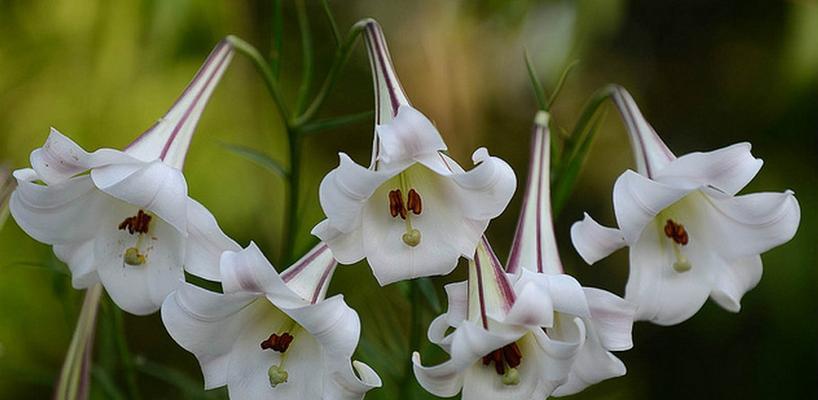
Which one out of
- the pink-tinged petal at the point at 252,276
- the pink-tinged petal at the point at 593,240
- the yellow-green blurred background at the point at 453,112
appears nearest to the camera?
the pink-tinged petal at the point at 252,276

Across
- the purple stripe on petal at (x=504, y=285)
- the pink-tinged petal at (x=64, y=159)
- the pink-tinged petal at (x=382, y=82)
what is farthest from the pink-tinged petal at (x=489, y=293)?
the pink-tinged petal at (x=64, y=159)

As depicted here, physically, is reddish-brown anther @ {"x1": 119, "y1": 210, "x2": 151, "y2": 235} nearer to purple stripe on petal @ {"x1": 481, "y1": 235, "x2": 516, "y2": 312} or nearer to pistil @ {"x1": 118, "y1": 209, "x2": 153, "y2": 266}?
pistil @ {"x1": 118, "y1": 209, "x2": 153, "y2": 266}

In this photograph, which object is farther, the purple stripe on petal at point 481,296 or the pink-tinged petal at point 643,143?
the pink-tinged petal at point 643,143

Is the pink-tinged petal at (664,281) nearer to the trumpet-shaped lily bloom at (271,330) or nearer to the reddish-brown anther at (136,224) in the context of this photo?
the trumpet-shaped lily bloom at (271,330)

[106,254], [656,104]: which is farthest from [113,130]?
[656,104]

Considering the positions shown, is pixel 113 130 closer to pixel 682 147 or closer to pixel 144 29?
pixel 144 29

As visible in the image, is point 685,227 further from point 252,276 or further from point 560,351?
point 252,276

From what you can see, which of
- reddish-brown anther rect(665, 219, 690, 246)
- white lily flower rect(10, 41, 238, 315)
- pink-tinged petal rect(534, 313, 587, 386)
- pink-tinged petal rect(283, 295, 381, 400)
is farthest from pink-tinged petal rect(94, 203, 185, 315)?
reddish-brown anther rect(665, 219, 690, 246)
